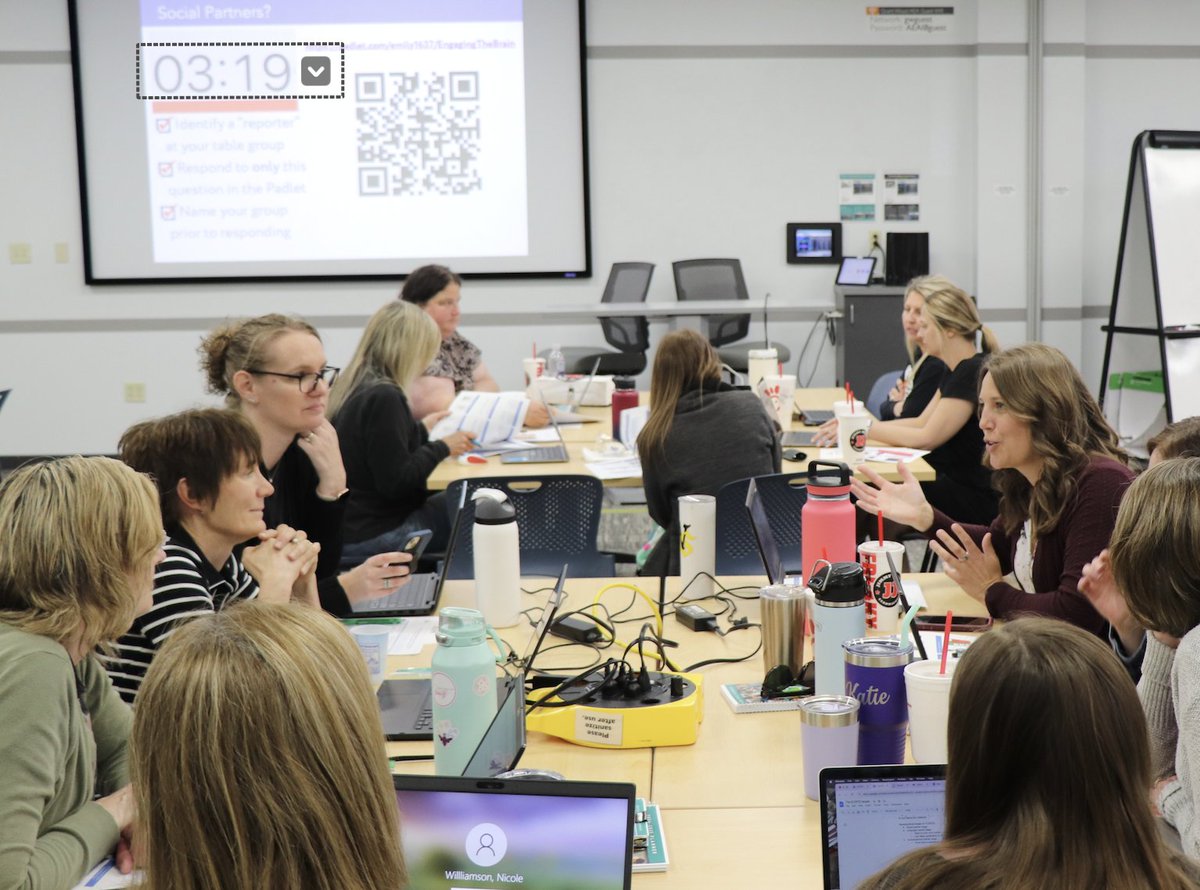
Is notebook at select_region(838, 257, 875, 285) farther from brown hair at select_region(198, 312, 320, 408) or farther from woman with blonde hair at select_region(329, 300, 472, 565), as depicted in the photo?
brown hair at select_region(198, 312, 320, 408)

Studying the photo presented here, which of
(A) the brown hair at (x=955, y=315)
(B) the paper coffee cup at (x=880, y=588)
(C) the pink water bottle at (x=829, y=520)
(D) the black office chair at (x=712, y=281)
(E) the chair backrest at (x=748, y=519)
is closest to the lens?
(B) the paper coffee cup at (x=880, y=588)

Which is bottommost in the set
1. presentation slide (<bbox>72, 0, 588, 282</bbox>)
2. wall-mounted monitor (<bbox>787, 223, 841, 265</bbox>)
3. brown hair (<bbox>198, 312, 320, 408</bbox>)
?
brown hair (<bbox>198, 312, 320, 408</bbox>)

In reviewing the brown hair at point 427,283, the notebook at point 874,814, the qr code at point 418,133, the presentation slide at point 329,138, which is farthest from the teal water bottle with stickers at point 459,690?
the qr code at point 418,133

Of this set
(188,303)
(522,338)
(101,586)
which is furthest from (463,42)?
(101,586)

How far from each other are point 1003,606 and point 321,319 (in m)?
5.85

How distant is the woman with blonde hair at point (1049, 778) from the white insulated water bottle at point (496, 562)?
1.53 metres

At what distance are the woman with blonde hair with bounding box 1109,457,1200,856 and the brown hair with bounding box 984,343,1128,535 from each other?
76 centimetres

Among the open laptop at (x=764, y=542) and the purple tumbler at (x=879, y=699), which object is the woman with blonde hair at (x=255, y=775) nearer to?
the purple tumbler at (x=879, y=699)

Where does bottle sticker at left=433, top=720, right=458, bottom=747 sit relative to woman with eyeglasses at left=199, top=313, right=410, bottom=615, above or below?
below

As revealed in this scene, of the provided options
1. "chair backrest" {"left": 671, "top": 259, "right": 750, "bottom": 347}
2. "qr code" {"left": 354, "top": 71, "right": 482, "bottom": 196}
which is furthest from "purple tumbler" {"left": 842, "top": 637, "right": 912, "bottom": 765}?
"qr code" {"left": 354, "top": 71, "right": 482, "bottom": 196}

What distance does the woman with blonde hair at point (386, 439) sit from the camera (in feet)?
13.1

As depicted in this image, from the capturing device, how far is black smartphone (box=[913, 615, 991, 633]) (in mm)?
2400

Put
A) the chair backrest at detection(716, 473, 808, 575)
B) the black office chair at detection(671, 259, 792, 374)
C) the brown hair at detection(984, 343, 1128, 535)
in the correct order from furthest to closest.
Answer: the black office chair at detection(671, 259, 792, 374) < the chair backrest at detection(716, 473, 808, 575) < the brown hair at detection(984, 343, 1128, 535)

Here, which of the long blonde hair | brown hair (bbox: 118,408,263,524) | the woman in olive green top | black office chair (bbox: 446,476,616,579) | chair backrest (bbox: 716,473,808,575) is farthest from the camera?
the long blonde hair
